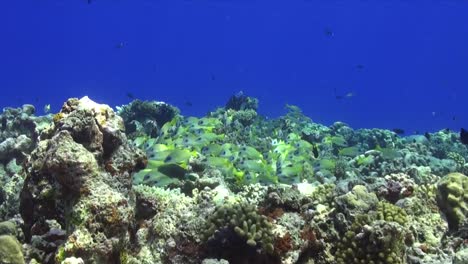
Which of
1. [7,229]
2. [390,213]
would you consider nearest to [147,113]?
[7,229]

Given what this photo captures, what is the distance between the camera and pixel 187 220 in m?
5.91

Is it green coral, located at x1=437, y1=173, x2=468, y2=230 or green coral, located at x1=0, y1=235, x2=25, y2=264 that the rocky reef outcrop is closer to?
green coral, located at x1=0, y1=235, x2=25, y2=264

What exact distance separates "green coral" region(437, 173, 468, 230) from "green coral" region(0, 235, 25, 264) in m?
5.51

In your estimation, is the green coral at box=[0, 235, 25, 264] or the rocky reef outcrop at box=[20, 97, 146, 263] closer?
the green coral at box=[0, 235, 25, 264]

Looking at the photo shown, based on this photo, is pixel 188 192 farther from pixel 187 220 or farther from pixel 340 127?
pixel 340 127

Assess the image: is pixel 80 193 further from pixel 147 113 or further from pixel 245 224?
pixel 147 113

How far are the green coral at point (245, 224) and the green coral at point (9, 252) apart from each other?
6.68ft

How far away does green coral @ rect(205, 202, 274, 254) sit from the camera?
5.40 metres

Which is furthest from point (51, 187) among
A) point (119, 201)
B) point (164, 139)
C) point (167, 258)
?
point (164, 139)

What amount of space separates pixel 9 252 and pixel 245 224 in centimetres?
248

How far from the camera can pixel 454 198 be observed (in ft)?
21.8

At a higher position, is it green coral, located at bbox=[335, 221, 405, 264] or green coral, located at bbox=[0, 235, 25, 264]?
green coral, located at bbox=[335, 221, 405, 264]

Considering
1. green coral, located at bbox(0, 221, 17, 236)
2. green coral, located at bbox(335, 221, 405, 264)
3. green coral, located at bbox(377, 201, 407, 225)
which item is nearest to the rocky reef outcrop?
green coral, located at bbox(0, 221, 17, 236)

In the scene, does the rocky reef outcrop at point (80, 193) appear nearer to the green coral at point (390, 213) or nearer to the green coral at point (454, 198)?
the green coral at point (390, 213)
